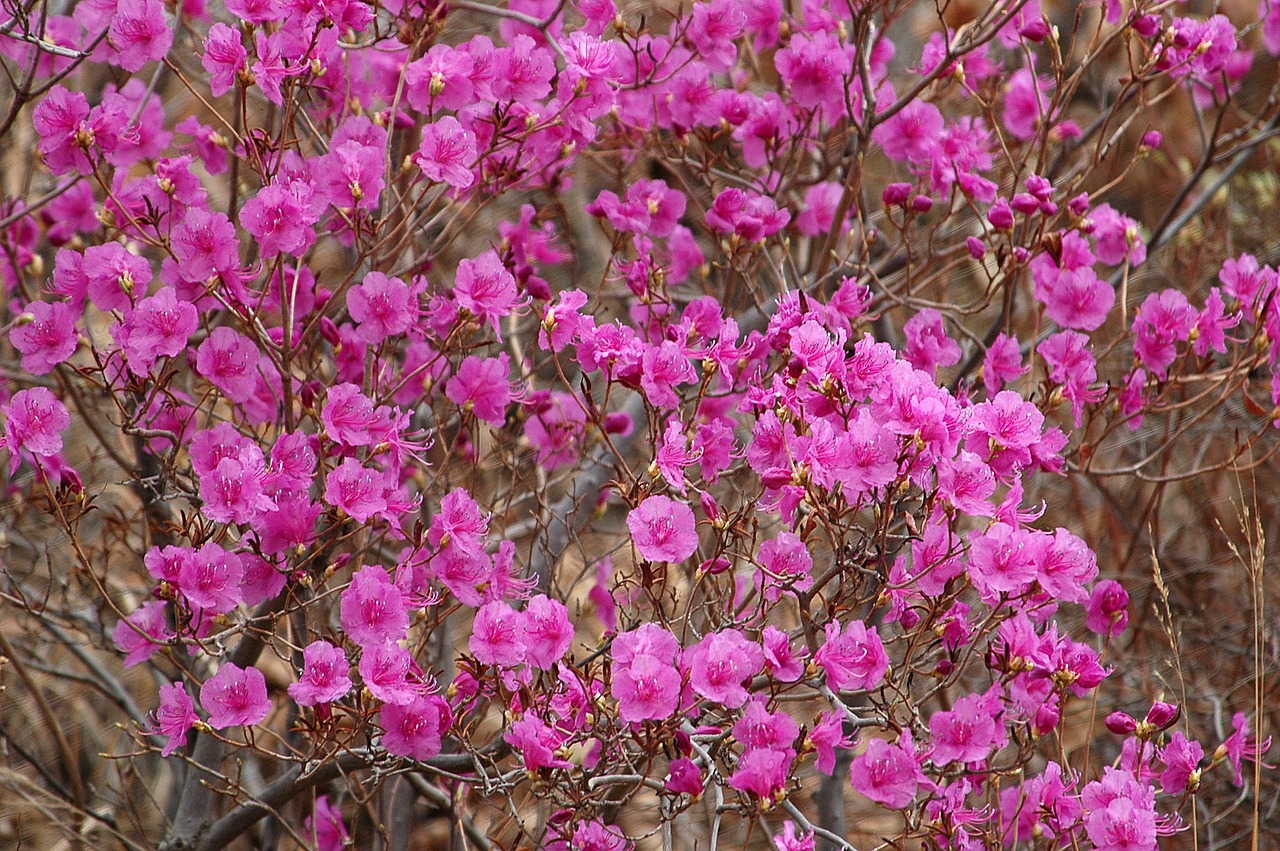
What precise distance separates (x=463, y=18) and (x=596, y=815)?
2.46 metres

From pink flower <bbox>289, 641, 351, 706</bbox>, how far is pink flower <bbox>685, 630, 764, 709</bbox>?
1.54 ft

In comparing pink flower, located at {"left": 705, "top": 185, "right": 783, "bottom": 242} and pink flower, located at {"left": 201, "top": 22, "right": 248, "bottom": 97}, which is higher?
pink flower, located at {"left": 201, "top": 22, "right": 248, "bottom": 97}

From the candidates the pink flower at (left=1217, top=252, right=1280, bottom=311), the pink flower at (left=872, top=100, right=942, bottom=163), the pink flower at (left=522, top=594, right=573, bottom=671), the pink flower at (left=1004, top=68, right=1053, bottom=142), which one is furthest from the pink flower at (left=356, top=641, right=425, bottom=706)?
the pink flower at (left=1004, top=68, right=1053, bottom=142)

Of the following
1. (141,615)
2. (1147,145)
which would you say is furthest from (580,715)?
(1147,145)

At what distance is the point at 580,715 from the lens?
1.67 m

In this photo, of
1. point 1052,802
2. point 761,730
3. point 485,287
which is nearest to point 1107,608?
point 1052,802

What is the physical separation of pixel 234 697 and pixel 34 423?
477 mm

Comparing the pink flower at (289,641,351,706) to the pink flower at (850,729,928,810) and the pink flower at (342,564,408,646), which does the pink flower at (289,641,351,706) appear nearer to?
the pink flower at (342,564,408,646)

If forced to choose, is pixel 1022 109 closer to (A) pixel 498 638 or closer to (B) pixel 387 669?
(A) pixel 498 638

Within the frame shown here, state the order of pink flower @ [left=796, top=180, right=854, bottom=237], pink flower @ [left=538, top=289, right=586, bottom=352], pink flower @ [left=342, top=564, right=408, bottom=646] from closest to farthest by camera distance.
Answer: pink flower @ [left=342, top=564, right=408, bottom=646]
pink flower @ [left=538, top=289, right=586, bottom=352]
pink flower @ [left=796, top=180, right=854, bottom=237]

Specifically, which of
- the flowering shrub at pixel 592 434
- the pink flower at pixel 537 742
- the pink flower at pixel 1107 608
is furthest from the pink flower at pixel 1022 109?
the pink flower at pixel 537 742

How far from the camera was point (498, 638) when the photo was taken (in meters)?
1.65

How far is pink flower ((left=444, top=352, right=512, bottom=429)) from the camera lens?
6.51 ft

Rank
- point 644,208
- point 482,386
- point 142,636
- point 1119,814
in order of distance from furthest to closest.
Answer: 1. point 644,208
2. point 482,386
3. point 142,636
4. point 1119,814
